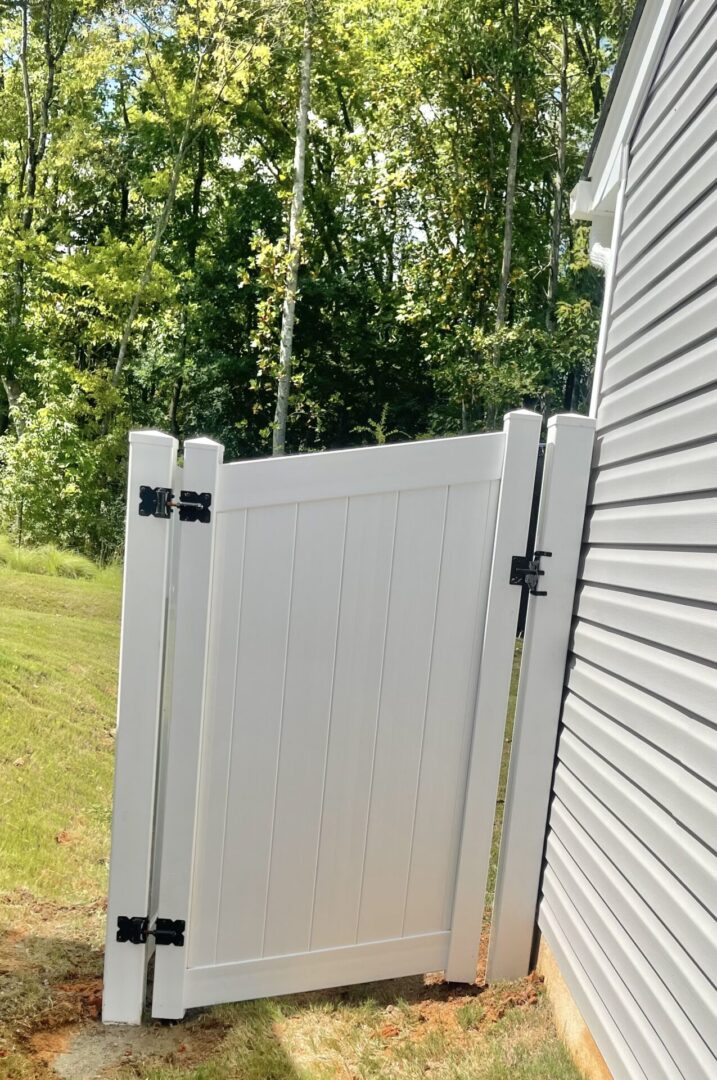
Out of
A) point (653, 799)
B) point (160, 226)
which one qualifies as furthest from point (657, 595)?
point (160, 226)

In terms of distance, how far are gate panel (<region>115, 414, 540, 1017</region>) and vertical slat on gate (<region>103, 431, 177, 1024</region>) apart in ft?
0.23

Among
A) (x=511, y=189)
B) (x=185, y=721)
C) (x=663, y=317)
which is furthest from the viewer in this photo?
(x=511, y=189)

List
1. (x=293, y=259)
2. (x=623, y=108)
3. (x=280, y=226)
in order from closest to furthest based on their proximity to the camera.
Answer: (x=623, y=108)
(x=293, y=259)
(x=280, y=226)

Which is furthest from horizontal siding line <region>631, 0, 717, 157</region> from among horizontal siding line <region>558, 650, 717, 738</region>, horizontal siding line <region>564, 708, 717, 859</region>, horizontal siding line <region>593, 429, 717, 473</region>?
horizontal siding line <region>564, 708, 717, 859</region>

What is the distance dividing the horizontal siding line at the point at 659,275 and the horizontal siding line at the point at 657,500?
55 cm

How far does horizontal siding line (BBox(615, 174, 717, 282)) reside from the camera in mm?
2155

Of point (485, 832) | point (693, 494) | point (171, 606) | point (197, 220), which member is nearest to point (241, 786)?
point (171, 606)

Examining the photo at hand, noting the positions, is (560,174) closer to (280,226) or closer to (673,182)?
(280,226)

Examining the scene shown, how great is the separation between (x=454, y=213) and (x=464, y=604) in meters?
12.9

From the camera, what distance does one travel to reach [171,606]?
2666 millimetres

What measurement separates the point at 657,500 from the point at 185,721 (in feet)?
4.81

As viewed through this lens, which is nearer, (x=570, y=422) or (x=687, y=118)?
(x=687, y=118)

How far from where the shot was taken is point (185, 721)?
2617 millimetres

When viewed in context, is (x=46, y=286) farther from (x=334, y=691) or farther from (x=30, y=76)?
(x=334, y=691)
